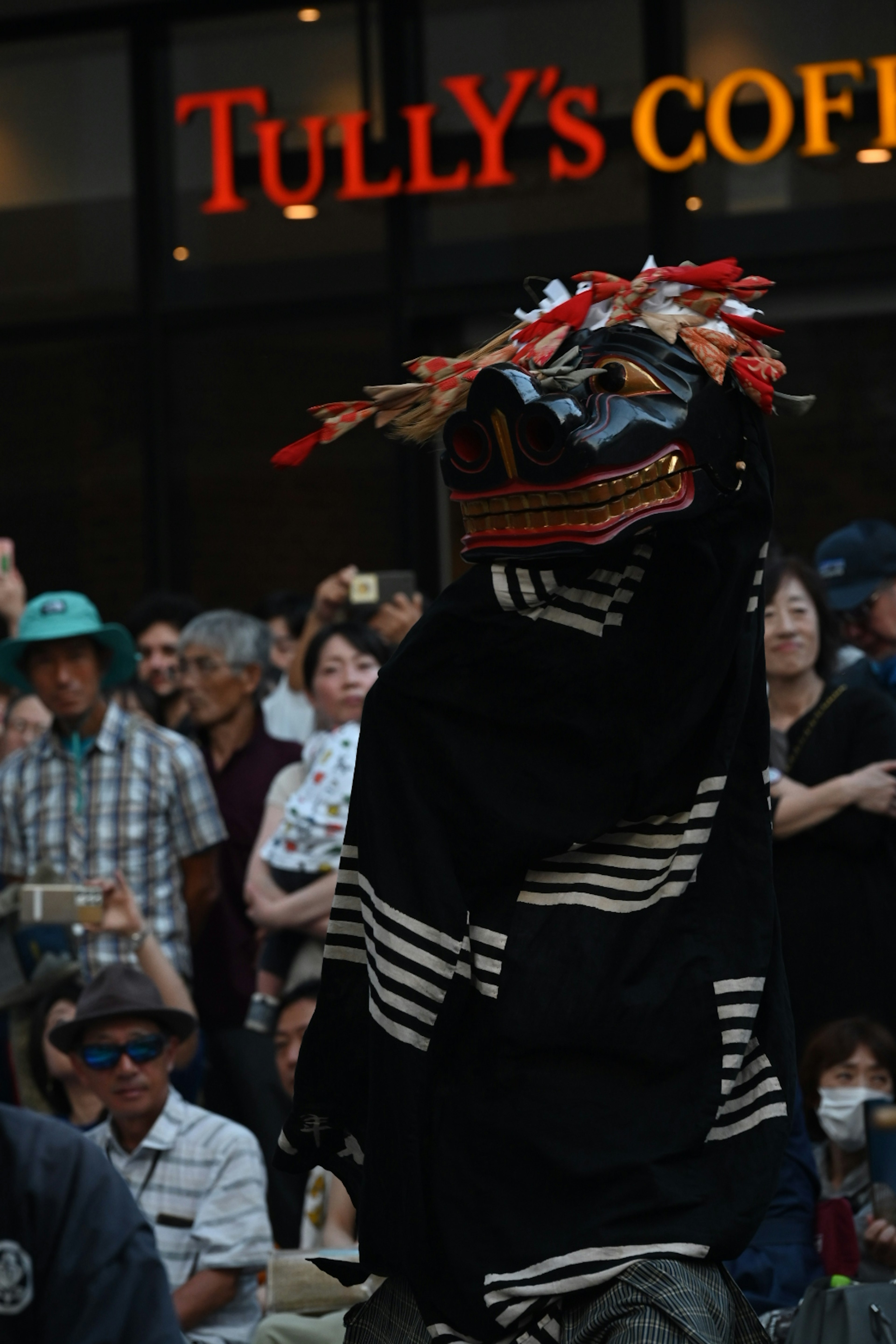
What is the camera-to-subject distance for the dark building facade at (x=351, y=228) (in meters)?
8.65

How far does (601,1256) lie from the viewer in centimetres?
215

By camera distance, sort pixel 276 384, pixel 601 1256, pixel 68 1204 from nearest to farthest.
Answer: pixel 68 1204 → pixel 601 1256 → pixel 276 384

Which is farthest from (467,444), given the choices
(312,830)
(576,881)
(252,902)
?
(252,902)

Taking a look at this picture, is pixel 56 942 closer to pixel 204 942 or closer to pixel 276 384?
pixel 204 942

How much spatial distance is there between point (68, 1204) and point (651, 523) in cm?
100

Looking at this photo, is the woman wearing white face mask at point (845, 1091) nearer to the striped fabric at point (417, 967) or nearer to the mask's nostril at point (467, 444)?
the striped fabric at point (417, 967)

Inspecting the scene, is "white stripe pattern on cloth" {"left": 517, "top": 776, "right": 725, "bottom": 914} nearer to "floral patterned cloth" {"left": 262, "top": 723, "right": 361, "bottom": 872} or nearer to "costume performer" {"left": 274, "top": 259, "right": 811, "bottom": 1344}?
"costume performer" {"left": 274, "top": 259, "right": 811, "bottom": 1344}

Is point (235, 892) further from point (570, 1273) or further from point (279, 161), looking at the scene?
point (279, 161)

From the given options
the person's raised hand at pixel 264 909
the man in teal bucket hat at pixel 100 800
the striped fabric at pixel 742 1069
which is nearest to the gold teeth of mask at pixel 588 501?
the striped fabric at pixel 742 1069

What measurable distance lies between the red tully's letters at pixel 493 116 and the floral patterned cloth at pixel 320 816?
4.59 metres

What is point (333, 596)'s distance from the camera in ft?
20.3

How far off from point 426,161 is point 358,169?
35 centimetres

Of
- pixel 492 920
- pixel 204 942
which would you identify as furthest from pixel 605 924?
pixel 204 942

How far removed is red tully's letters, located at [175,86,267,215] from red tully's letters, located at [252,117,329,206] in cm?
12
